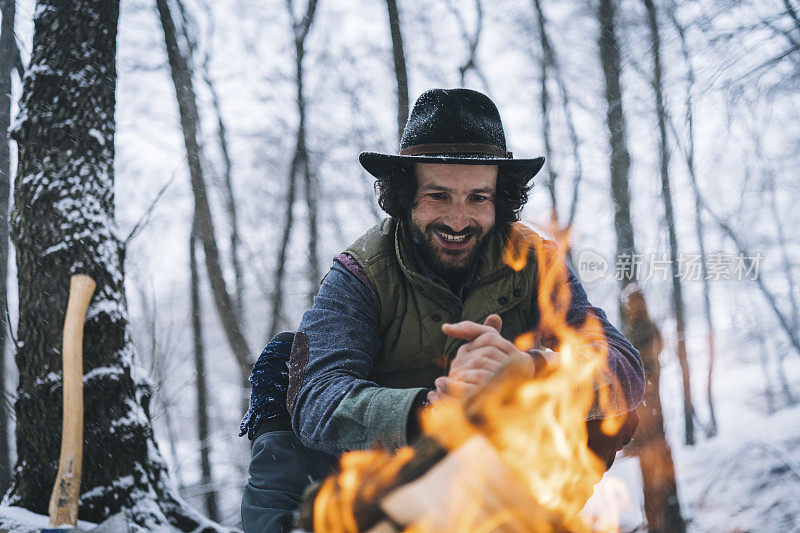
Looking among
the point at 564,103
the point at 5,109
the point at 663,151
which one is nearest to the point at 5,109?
the point at 5,109

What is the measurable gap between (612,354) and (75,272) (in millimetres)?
2940

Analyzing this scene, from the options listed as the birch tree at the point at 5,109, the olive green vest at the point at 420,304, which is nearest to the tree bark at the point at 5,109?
the birch tree at the point at 5,109

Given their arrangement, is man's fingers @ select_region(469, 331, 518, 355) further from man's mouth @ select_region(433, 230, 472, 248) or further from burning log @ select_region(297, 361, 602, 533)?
man's mouth @ select_region(433, 230, 472, 248)

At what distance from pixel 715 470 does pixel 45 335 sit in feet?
20.9

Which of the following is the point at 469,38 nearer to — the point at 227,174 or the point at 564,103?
the point at 564,103

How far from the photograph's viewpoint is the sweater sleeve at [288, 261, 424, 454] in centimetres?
171

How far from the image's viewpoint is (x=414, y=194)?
8.36 feet

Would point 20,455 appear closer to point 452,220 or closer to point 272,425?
point 272,425

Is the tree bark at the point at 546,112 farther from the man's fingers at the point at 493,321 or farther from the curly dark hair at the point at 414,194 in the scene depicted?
the man's fingers at the point at 493,321

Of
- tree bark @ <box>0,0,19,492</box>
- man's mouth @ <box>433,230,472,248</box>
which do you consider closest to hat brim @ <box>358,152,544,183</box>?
man's mouth @ <box>433,230,472,248</box>

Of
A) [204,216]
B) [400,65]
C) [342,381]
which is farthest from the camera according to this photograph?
[204,216]

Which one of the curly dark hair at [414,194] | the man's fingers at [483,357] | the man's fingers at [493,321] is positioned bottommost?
the man's fingers at [483,357]

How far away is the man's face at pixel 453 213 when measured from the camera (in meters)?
2.39

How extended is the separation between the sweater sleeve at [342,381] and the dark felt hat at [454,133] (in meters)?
0.63
